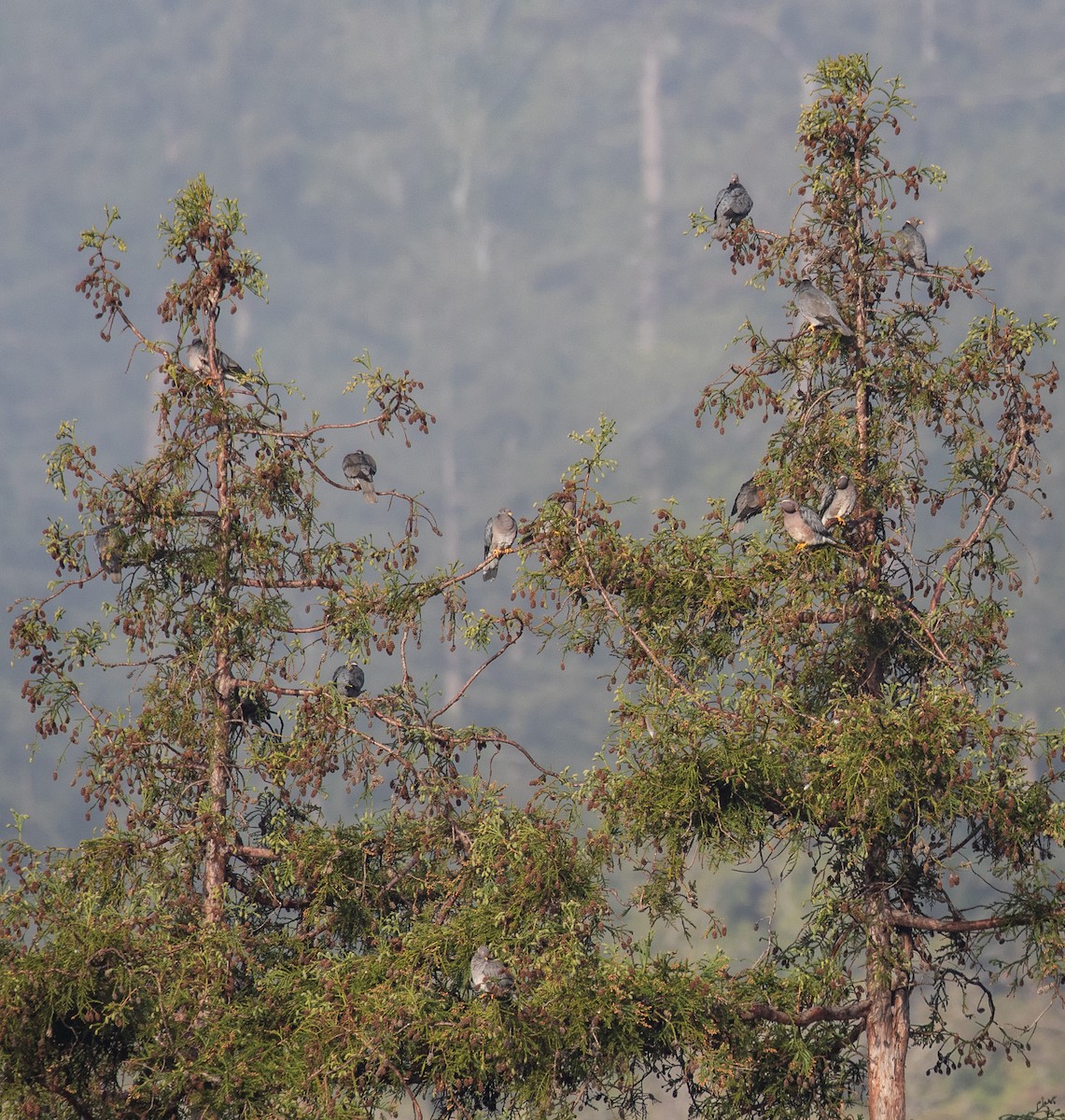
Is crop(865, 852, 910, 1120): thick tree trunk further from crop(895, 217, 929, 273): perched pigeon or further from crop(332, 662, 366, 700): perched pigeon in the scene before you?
crop(895, 217, 929, 273): perched pigeon

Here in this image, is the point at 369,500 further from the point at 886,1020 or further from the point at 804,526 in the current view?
the point at 886,1020

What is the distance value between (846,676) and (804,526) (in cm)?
151

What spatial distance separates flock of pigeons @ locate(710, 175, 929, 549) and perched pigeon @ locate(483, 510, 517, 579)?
1.82 m

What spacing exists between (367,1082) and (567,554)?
13.8 feet

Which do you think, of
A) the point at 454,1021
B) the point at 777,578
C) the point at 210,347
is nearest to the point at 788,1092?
the point at 454,1021

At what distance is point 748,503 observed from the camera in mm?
14000

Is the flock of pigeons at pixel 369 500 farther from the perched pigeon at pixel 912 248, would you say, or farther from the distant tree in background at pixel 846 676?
the perched pigeon at pixel 912 248

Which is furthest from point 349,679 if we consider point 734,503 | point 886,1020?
point 886,1020

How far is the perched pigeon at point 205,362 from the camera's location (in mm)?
14945

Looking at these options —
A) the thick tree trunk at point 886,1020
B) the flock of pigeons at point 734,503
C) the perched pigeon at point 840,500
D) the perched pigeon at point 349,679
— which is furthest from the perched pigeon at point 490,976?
the perched pigeon at point 840,500

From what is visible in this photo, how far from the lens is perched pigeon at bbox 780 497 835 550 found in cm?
1284

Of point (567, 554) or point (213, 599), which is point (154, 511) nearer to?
point (213, 599)

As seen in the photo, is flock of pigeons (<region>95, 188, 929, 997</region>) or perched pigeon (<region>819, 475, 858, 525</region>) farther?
perched pigeon (<region>819, 475, 858, 525</region>)

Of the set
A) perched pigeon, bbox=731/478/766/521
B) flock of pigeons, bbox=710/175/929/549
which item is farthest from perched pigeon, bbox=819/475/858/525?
perched pigeon, bbox=731/478/766/521
